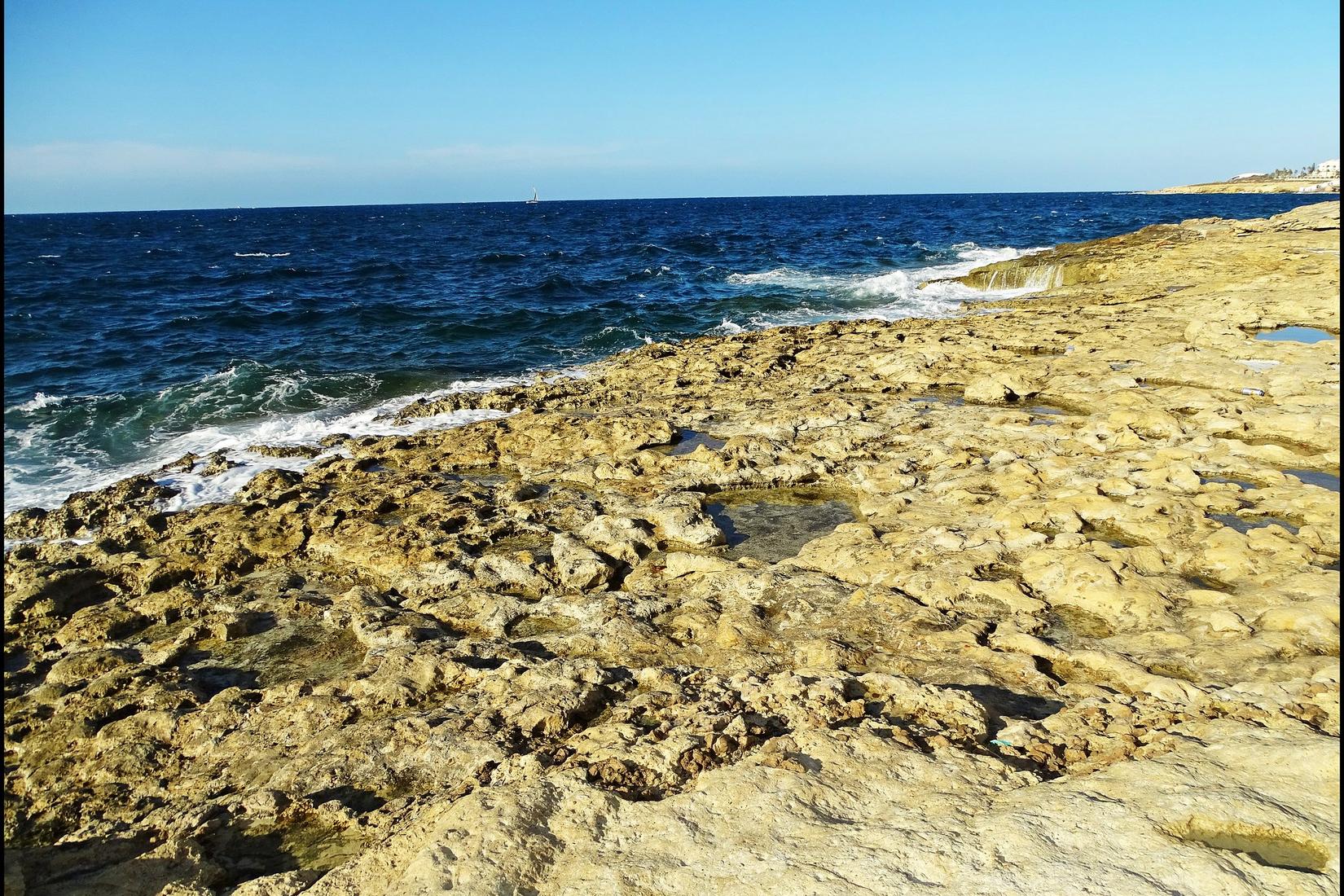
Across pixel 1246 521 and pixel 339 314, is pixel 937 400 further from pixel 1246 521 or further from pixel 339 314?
pixel 339 314

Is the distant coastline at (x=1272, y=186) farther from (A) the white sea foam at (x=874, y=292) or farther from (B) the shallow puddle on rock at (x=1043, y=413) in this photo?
(B) the shallow puddle on rock at (x=1043, y=413)

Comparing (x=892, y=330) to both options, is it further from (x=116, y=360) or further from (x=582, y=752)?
(x=116, y=360)

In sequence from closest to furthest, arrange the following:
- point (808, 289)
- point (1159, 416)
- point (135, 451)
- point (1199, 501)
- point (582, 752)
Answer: point (582, 752) → point (1199, 501) → point (1159, 416) → point (135, 451) → point (808, 289)

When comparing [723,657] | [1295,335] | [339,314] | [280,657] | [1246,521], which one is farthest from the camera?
[339,314]

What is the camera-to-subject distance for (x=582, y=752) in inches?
186

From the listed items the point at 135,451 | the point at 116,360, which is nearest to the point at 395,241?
the point at 116,360

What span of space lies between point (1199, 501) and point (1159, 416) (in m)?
2.64

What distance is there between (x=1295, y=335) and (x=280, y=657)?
18120 mm

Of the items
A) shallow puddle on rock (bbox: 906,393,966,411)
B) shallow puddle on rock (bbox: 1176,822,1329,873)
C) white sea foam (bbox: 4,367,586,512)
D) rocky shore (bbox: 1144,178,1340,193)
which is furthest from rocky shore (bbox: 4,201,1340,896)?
rocky shore (bbox: 1144,178,1340,193)

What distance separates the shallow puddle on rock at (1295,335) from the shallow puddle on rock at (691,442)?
10634 mm

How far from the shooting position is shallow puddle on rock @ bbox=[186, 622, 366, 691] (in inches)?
257

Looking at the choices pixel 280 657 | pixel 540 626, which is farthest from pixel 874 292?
pixel 280 657

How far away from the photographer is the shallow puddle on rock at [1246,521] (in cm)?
778

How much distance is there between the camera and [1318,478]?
29.2 feet
